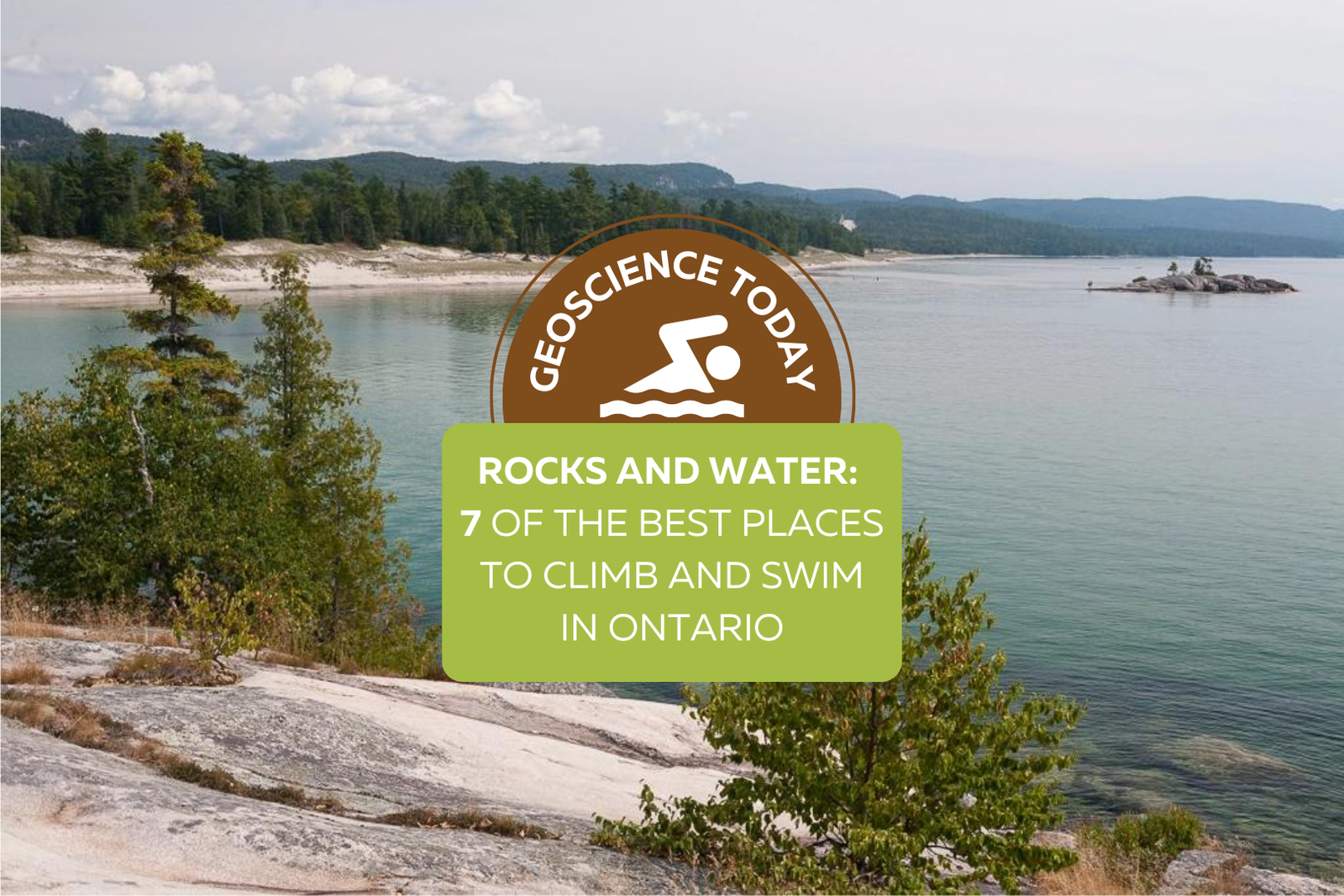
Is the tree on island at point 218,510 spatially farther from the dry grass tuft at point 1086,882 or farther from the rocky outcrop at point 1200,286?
the rocky outcrop at point 1200,286

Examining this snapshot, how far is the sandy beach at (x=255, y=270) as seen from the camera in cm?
10706

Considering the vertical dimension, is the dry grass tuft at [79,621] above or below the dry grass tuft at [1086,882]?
above

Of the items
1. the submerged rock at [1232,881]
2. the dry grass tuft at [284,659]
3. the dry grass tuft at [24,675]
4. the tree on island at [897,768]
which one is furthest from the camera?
the dry grass tuft at [284,659]

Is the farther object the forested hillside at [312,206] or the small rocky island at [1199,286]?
the small rocky island at [1199,286]

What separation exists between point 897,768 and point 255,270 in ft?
416

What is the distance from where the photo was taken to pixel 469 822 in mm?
11977

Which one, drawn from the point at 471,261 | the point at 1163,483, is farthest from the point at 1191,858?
the point at 471,261

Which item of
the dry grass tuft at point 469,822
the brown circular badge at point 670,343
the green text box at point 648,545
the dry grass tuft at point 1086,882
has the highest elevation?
the brown circular badge at point 670,343

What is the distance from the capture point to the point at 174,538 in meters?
21.4

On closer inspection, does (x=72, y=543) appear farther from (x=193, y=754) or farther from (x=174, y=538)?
(x=193, y=754)

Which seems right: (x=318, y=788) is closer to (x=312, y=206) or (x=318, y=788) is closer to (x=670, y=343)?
(x=670, y=343)

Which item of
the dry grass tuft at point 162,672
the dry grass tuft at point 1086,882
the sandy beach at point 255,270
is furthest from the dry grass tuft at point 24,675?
the sandy beach at point 255,270

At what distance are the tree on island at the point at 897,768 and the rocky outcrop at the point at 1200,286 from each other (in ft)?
579

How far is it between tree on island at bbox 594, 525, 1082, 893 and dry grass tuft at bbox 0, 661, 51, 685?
25.6ft
